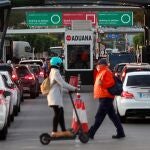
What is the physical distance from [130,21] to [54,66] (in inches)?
2148

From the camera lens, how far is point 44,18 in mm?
70562

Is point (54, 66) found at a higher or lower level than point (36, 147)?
higher

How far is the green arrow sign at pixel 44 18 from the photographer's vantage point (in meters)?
70.2

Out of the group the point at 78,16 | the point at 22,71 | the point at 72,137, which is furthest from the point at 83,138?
the point at 78,16

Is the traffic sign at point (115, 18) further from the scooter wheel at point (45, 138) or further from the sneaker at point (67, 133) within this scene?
the sneaker at point (67, 133)

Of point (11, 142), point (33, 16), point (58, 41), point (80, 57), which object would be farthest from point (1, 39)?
point (58, 41)

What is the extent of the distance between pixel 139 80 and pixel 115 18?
49949 millimetres

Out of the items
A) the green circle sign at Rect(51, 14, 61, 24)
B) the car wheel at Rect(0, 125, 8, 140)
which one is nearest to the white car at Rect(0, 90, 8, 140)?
the car wheel at Rect(0, 125, 8, 140)

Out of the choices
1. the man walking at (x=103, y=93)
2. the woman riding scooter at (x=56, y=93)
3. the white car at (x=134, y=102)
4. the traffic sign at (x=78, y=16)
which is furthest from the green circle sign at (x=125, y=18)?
the woman riding scooter at (x=56, y=93)

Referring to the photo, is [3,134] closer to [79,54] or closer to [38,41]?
[79,54]

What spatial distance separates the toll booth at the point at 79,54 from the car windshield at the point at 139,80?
17.5m

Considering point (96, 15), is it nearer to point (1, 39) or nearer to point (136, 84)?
point (1, 39)

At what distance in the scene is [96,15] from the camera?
232 feet

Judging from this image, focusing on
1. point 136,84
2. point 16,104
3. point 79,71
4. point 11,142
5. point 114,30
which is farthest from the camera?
point 114,30
